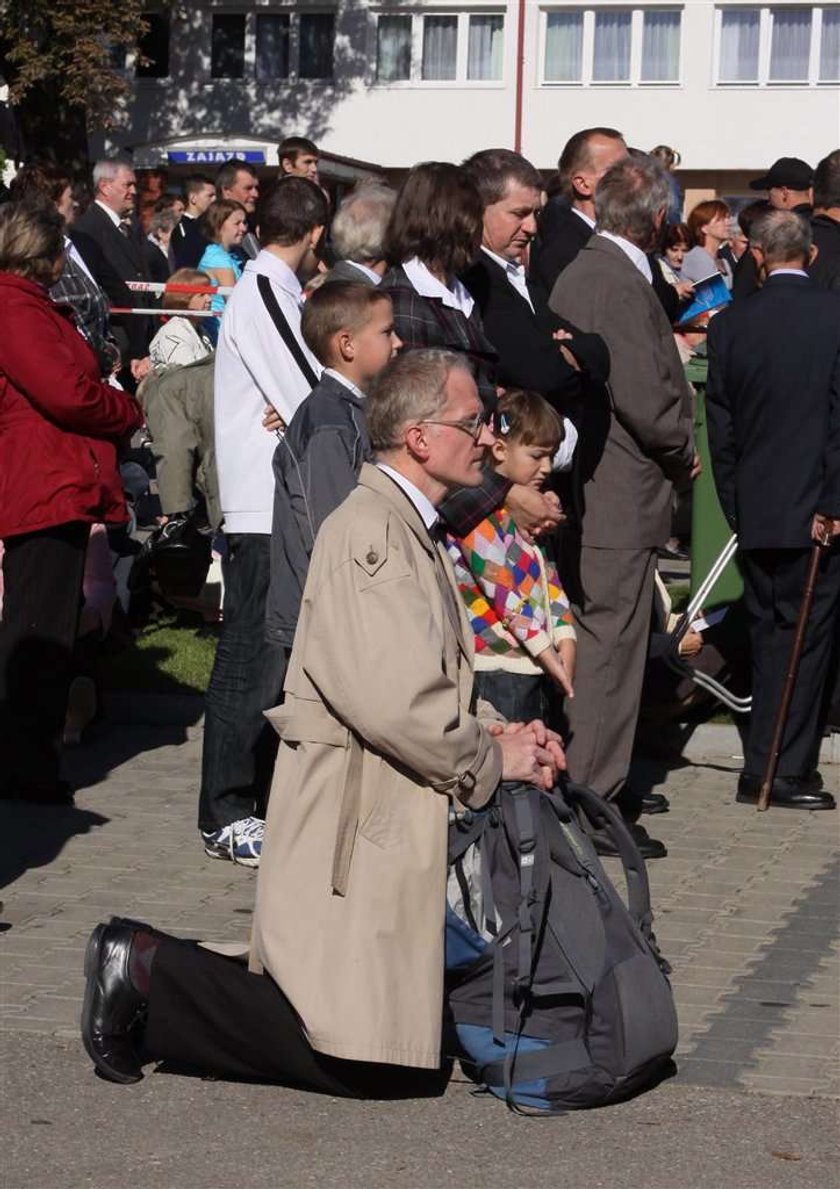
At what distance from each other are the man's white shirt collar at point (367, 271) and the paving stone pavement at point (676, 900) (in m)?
2.04

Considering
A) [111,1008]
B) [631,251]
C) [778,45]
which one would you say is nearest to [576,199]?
[631,251]

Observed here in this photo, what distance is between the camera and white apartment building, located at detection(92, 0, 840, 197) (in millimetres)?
52938

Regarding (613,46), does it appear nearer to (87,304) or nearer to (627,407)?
(87,304)

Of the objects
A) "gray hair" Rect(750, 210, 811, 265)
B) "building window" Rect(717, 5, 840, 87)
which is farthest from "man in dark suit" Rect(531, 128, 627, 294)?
"building window" Rect(717, 5, 840, 87)

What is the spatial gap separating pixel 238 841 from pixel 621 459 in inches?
73.7

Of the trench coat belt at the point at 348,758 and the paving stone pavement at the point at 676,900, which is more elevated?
the trench coat belt at the point at 348,758

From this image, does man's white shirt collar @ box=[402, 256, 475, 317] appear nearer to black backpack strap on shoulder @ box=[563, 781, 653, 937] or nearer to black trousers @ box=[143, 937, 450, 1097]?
black backpack strap on shoulder @ box=[563, 781, 653, 937]

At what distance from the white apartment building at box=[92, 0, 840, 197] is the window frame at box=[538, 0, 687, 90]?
0.03 meters

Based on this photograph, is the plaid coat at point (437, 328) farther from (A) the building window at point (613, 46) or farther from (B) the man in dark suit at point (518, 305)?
(A) the building window at point (613, 46)

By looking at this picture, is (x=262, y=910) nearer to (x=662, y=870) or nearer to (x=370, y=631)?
(x=370, y=631)

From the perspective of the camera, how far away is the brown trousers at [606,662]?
25.9 ft

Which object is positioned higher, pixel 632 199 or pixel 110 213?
pixel 632 199

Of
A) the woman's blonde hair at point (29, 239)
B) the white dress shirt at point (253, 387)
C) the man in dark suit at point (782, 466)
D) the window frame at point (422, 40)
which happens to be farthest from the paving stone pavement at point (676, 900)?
the window frame at point (422, 40)

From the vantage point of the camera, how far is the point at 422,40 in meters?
56.0
